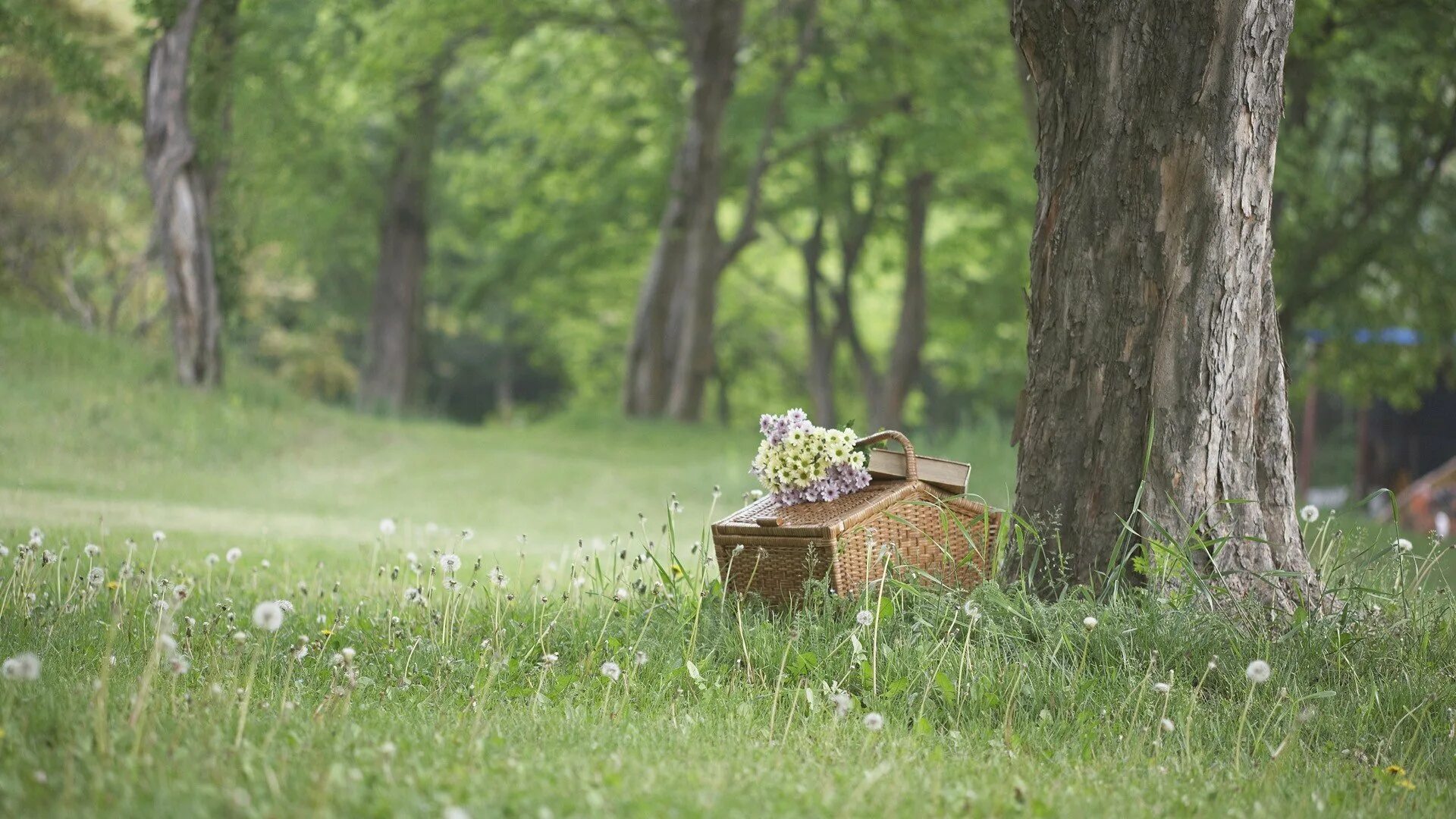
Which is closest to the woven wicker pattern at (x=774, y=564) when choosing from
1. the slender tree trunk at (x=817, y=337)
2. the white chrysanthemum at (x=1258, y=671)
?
the white chrysanthemum at (x=1258, y=671)

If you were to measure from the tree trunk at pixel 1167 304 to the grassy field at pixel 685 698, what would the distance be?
35cm

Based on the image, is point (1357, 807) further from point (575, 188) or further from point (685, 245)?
point (575, 188)

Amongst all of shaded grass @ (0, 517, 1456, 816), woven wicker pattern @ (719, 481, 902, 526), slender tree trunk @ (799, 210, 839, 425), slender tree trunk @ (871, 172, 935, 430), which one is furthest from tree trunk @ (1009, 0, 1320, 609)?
slender tree trunk @ (799, 210, 839, 425)

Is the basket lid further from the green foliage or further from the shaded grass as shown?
the green foliage

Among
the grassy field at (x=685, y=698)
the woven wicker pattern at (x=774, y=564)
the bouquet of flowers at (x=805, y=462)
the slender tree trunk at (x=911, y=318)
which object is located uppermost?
the slender tree trunk at (x=911, y=318)

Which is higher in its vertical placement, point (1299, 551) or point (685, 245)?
point (685, 245)

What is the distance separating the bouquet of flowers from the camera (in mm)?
5508

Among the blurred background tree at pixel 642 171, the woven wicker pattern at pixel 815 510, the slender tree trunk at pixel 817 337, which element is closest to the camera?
the woven wicker pattern at pixel 815 510

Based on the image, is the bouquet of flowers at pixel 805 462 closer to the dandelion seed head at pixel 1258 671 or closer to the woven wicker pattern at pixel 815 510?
the woven wicker pattern at pixel 815 510

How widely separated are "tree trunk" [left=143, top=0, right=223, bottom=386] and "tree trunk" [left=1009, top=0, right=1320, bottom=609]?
12.4 m

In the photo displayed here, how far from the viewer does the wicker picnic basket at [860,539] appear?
5039 millimetres

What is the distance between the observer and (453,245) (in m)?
31.7

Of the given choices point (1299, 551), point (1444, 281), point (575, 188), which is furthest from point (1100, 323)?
point (575, 188)

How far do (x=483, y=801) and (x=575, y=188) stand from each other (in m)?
22.7
